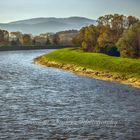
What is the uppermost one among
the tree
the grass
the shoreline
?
the tree

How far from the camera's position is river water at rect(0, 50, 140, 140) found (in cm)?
3941

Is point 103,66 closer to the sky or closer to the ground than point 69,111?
closer to the sky

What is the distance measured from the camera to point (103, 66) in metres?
99.6

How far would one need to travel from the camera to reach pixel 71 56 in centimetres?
12769

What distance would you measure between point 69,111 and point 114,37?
9785cm

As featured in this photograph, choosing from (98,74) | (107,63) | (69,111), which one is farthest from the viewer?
(107,63)

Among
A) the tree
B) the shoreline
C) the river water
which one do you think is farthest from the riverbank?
the river water

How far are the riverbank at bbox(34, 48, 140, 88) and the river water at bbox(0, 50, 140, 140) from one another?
823cm

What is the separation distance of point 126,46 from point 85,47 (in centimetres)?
3612

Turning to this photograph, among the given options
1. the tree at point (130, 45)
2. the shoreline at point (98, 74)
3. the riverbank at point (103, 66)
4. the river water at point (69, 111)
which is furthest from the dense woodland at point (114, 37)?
the river water at point (69, 111)

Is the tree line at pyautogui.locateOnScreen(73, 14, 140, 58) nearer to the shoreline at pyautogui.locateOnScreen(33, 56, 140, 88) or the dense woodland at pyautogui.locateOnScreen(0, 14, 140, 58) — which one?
the dense woodland at pyautogui.locateOnScreen(0, 14, 140, 58)

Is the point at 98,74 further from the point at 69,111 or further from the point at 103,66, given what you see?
the point at 69,111

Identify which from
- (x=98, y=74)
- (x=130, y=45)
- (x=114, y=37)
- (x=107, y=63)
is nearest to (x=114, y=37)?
(x=114, y=37)

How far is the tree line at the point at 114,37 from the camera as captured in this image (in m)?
113
